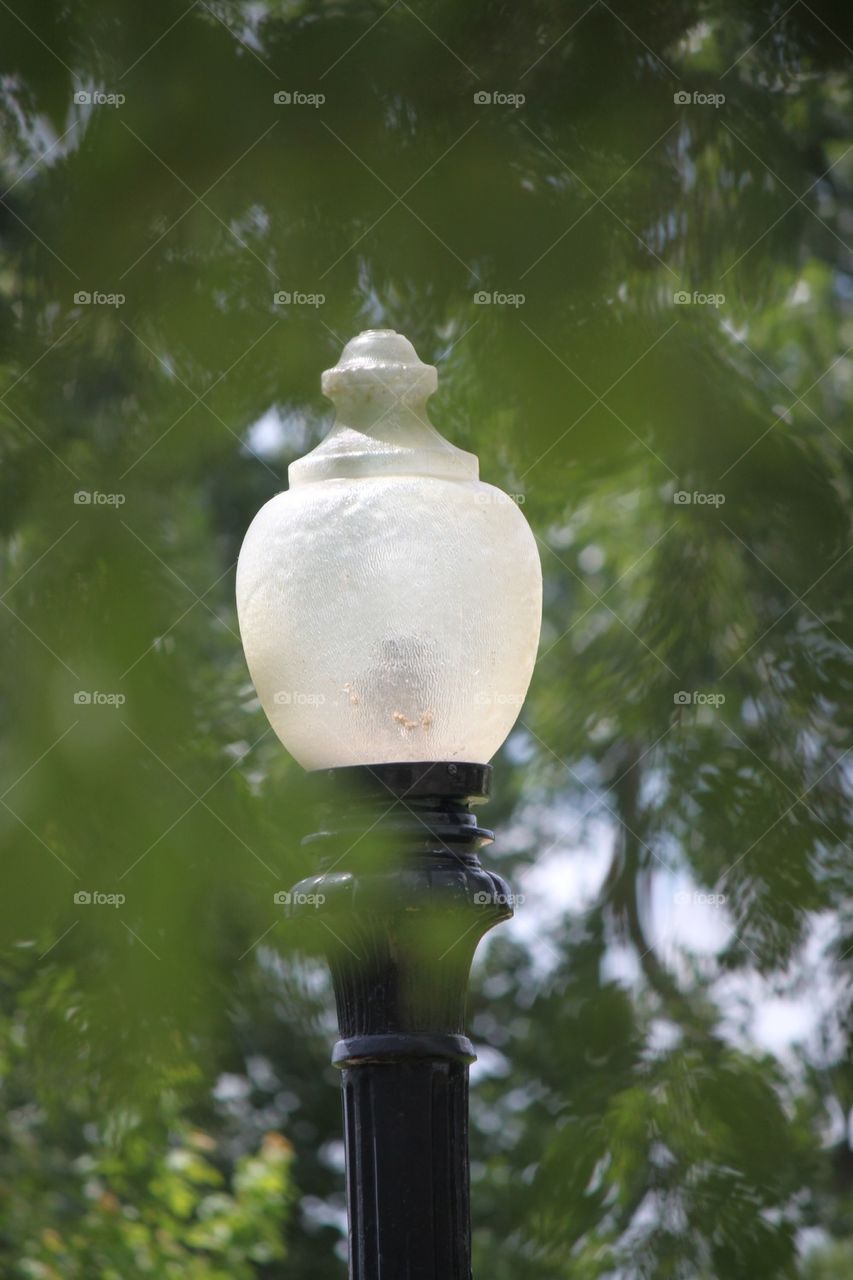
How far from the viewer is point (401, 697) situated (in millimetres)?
1595

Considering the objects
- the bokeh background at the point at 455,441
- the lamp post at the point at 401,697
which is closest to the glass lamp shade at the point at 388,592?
the lamp post at the point at 401,697

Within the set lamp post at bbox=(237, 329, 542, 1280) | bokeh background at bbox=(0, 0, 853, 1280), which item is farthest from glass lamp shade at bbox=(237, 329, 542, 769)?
bokeh background at bbox=(0, 0, 853, 1280)

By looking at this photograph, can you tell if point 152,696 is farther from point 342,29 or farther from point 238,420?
point 342,29

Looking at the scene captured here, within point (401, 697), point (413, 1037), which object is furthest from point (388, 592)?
point (413, 1037)

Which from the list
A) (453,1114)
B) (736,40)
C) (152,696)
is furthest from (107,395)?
(453,1114)

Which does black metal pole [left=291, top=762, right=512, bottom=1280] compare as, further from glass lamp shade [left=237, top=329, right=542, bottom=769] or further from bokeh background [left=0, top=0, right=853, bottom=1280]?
bokeh background [left=0, top=0, right=853, bottom=1280]

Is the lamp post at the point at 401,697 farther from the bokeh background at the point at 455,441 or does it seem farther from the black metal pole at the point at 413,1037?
the bokeh background at the point at 455,441

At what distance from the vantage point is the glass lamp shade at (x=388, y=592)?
1574 millimetres

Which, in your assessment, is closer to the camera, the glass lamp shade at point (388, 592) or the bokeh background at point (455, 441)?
the bokeh background at point (455, 441)

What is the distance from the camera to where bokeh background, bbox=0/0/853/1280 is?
919mm

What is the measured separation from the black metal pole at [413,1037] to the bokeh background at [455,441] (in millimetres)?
206

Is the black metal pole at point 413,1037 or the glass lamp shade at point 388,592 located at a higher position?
the glass lamp shade at point 388,592

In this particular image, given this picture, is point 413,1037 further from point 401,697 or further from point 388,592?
point 388,592

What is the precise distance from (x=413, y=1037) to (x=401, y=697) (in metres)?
0.33
